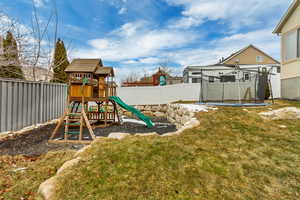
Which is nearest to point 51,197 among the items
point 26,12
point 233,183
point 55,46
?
point 233,183

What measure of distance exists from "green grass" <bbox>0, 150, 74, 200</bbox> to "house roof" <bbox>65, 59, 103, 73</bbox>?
4.08 meters

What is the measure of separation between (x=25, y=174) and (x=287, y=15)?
12.4 m

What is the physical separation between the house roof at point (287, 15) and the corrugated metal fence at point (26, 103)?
1281cm

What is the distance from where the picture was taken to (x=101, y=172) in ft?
7.56

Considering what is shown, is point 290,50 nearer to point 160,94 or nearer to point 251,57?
point 160,94

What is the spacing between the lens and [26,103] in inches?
239

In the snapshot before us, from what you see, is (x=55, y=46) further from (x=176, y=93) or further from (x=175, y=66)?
(x=175, y=66)

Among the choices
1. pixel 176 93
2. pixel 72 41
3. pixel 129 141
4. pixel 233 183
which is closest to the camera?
pixel 233 183

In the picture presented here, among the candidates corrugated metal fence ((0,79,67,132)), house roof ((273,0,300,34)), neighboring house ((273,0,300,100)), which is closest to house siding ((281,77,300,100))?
neighboring house ((273,0,300,100))

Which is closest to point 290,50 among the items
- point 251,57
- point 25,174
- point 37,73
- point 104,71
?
point 104,71

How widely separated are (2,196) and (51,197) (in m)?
0.84

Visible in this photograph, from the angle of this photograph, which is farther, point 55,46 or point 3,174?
point 55,46

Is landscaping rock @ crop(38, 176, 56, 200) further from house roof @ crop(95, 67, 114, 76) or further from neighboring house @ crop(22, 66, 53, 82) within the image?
neighboring house @ crop(22, 66, 53, 82)

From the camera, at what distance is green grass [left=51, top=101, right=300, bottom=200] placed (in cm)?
197
